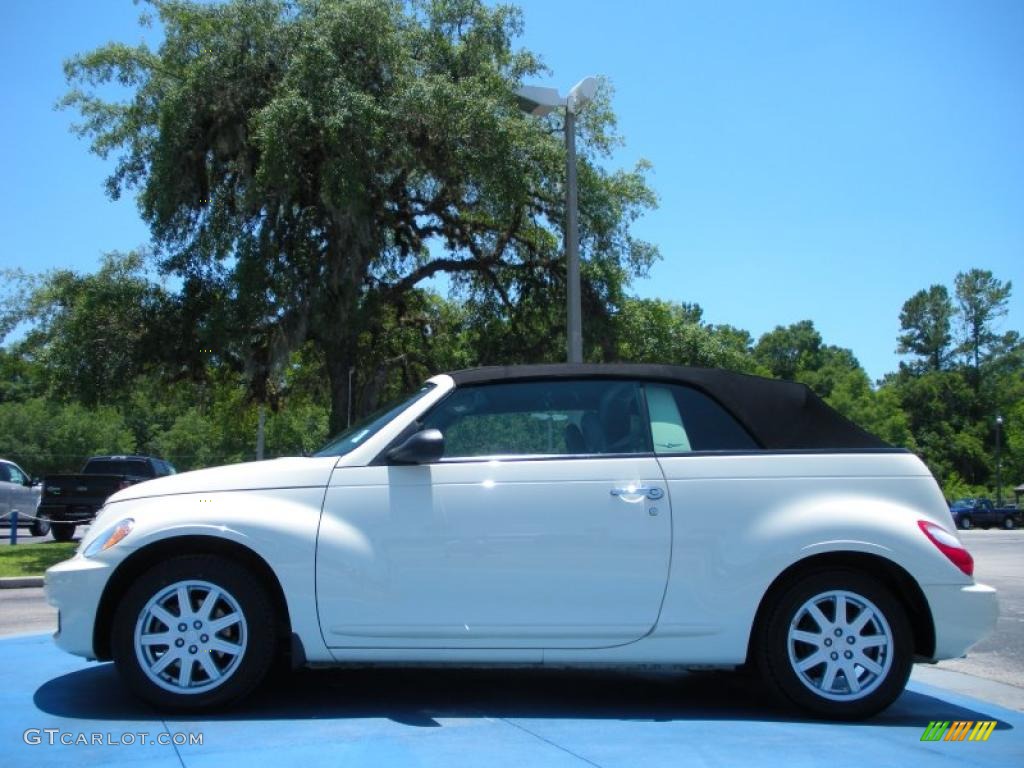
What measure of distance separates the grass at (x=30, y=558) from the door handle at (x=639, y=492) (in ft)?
35.8

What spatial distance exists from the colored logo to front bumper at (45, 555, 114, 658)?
4.04 m

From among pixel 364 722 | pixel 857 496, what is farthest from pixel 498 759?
pixel 857 496

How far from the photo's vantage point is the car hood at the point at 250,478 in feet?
15.6

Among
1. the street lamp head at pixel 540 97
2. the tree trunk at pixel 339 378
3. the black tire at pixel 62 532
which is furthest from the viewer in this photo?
the black tire at pixel 62 532

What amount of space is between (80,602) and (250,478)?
991mm

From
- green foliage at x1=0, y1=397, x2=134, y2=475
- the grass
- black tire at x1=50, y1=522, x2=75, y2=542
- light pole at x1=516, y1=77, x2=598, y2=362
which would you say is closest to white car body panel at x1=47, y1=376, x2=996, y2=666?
light pole at x1=516, y1=77, x2=598, y2=362

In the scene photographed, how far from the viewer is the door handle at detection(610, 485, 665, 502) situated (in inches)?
185

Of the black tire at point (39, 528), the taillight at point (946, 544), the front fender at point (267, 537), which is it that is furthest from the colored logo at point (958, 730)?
the black tire at point (39, 528)

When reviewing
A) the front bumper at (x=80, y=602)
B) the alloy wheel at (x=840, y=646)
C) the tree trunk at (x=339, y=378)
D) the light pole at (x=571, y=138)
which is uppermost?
the light pole at (x=571, y=138)

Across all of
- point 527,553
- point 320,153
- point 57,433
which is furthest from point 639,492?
point 57,433

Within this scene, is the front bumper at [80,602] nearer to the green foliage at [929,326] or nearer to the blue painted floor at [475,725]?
the blue painted floor at [475,725]

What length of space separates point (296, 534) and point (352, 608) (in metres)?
0.46

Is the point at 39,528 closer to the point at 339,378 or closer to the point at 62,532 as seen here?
the point at 62,532

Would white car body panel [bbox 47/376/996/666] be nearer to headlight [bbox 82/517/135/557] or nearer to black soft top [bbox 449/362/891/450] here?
headlight [bbox 82/517/135/557]
